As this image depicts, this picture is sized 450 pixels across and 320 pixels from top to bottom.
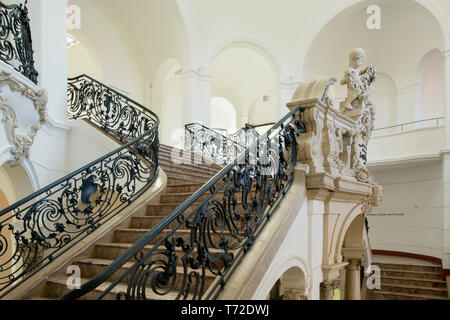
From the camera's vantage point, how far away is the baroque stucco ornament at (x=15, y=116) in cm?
430

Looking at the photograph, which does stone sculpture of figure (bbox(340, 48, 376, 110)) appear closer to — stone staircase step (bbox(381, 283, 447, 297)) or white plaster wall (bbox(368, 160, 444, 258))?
white plaster wall (bbox(368, 160, 444, 258))

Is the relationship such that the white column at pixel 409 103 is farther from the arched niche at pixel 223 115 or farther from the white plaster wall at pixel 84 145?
the white plaster wall at pixel 84 145

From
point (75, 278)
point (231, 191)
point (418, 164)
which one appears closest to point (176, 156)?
point (75, 278)

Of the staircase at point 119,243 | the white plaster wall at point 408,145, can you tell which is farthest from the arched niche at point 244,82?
the staircase at point 119,243

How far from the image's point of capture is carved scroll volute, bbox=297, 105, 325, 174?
4219mm

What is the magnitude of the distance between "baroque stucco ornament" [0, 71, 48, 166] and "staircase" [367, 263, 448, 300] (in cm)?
1045

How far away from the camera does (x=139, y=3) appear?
1240 cm

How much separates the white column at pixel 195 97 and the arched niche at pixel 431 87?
8.20m

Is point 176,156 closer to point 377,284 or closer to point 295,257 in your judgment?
point 295,257

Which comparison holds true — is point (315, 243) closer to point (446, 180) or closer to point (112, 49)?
point (446, 180)

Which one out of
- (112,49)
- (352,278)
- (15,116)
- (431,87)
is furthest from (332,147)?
(431,87)

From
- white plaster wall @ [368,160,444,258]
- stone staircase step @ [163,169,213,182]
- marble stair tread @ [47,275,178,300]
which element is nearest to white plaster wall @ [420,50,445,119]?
white plaster wall @ [368,160,444,258]

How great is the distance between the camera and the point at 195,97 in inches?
481

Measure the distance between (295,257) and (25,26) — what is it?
16.0 ft
